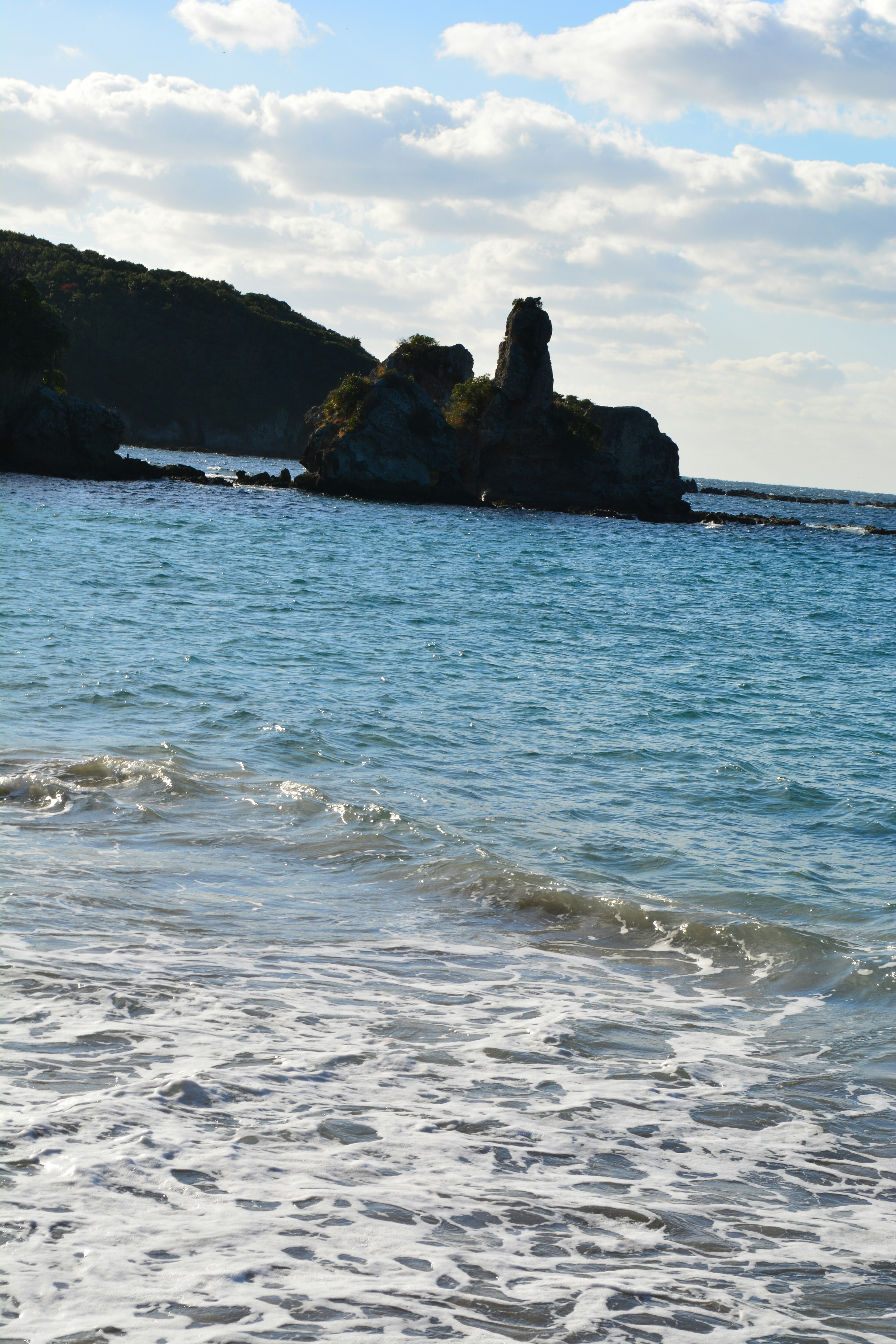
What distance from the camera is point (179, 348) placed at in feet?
458

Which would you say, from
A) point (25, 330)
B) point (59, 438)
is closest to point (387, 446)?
point (59, 438)

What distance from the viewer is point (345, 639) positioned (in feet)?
67.3

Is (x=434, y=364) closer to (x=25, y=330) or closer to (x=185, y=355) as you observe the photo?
(x=25, y=330)

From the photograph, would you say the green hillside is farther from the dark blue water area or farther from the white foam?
the white foam

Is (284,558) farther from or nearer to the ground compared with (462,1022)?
farther from the ground

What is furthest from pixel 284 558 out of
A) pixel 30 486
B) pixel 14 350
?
pixel 14 350

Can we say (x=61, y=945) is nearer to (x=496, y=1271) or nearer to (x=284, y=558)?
(x=496, y=1271)

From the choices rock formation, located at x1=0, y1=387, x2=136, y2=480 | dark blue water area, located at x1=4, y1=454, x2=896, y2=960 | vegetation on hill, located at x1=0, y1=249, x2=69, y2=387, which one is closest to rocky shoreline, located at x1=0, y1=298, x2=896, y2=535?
rock formation, located at x1=0, y1=387, x2=136, y2=480

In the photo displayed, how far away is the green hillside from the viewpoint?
13188cm

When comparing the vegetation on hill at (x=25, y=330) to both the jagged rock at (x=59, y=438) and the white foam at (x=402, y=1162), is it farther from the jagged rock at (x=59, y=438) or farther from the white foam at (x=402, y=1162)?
the white foam at (x=402, y=1162)

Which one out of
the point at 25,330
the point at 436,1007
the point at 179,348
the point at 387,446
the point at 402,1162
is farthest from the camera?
the point at 179,348

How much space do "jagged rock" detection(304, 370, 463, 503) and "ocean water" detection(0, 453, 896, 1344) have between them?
5683 centimetres

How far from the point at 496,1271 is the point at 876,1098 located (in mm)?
2580

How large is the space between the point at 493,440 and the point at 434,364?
37.9ft
